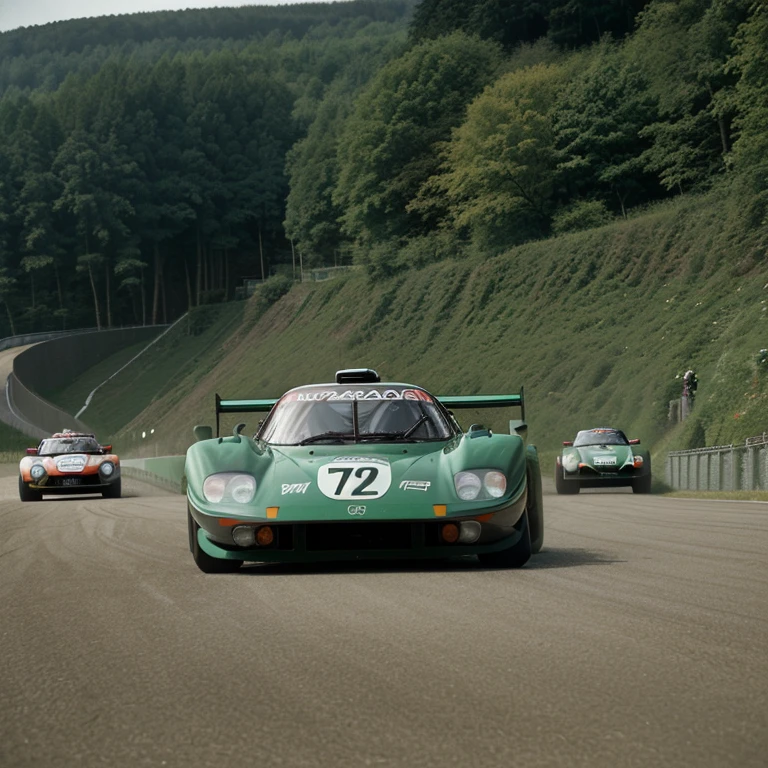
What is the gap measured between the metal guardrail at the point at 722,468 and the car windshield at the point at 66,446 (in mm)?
11386

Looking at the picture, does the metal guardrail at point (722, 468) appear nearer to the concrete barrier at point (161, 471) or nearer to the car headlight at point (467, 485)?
the concrete barrier at point (161, 471)

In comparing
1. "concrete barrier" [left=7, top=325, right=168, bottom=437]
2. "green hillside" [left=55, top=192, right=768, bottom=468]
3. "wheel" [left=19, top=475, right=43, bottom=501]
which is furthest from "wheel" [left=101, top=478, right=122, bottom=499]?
"concrete barrier" [left=7, top=325, right=168, bottom=437]

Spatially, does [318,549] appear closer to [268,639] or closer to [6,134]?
[268,639]

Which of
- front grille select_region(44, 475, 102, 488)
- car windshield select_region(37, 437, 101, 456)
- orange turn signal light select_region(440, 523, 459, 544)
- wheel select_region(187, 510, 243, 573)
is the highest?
orange turn signal light select_region(440, 523, 459, 544)

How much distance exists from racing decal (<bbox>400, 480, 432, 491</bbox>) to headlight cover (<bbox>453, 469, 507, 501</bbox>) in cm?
18

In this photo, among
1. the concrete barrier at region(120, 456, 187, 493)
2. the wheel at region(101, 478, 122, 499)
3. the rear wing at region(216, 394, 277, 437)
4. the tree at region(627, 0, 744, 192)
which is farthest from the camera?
the tree at region(627, 0, 744, 192)

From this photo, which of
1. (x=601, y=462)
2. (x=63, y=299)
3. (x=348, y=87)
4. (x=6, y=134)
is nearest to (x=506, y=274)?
(x=601, y=462)

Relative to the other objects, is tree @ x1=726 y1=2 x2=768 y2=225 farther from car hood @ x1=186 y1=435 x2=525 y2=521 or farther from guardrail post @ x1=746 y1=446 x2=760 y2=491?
car hood @ x1=186 y1=435 x2=525 y2=521

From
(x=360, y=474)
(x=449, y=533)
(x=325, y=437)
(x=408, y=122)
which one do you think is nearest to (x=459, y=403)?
(x=325, y=437)

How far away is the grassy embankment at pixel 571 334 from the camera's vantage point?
3722 cm

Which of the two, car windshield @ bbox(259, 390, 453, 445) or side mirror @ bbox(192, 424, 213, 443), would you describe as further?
side mirror @ bbox(192, 424, 213, 443)

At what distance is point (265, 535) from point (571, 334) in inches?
1687

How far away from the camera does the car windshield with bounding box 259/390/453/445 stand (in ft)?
31.2

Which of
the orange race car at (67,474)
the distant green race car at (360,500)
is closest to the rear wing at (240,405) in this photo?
the distant green race car at (360,500)
